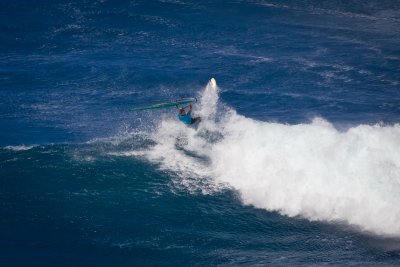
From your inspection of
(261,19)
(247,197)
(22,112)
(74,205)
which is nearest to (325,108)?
(247,197)

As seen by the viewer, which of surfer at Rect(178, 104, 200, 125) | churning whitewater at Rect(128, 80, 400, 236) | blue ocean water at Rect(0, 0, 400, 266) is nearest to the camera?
blue ocean water at Rect(0, 0, 400, 266)

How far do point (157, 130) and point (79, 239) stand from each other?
14.9m

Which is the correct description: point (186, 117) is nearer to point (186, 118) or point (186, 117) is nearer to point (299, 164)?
point (186, 118)

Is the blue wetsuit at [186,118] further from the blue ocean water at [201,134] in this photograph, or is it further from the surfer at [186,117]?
the blue ocean water at [201,134]

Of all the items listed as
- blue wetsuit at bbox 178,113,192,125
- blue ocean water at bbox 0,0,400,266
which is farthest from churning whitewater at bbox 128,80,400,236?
blue wetsuit at bbox 178,113,192,125

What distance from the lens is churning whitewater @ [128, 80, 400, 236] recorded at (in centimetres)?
3139

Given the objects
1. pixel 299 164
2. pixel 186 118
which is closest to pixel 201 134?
pixel 186 118

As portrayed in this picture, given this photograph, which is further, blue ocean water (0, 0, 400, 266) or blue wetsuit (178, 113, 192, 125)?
blue wetsuit (178, 113, 192, 125)

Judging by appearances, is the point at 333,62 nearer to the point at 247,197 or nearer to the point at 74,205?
the point at 247,197

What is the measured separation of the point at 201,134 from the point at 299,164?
8.97 meters

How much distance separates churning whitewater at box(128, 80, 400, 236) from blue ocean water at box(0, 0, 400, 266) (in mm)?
115

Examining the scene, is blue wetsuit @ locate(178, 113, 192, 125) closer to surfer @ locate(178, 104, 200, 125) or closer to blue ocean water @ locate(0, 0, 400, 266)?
surfer @ locate(178, 104, 200, 125)

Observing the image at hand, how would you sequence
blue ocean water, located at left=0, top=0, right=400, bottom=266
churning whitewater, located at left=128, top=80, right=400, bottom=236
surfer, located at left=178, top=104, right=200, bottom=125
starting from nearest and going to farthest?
blue ocean water, located at left=0, top=0, right=400, bottom=266 < churning whitewater, located at left=128, top=80, right=400, bottom=236 < surfer, located at left=178, top=104, right=200, bottom=125

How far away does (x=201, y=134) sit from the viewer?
132ft
